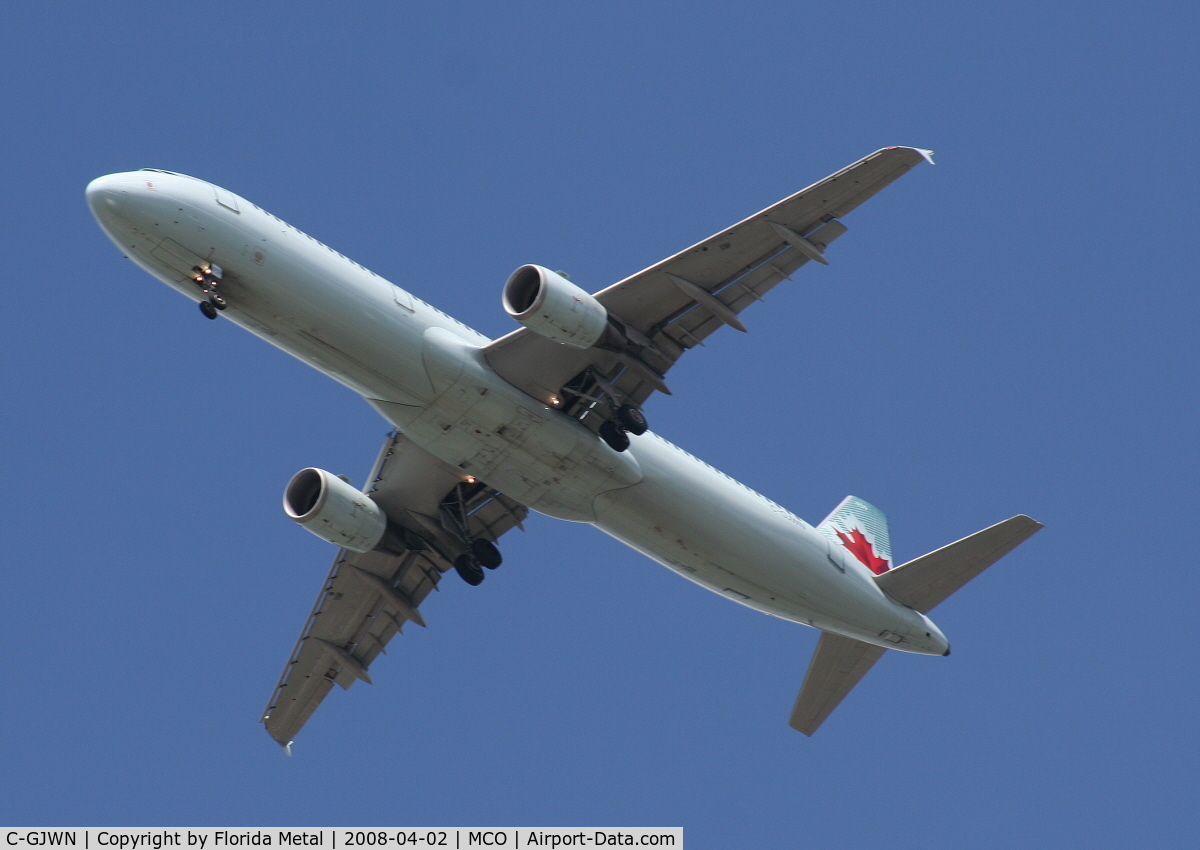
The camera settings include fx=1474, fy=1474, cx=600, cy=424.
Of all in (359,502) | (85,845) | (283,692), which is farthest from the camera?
(283,692)

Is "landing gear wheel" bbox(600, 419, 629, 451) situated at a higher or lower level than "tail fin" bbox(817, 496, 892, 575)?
lower

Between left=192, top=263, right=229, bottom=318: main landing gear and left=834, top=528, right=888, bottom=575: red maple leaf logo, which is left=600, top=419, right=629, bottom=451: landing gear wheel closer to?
left=192, top=263, right=229, bottom=318: main landing gear

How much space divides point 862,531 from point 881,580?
4.42 meters

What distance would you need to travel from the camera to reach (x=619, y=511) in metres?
34.7

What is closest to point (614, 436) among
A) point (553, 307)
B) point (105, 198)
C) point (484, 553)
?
point (553, 307)

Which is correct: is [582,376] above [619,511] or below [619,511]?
above

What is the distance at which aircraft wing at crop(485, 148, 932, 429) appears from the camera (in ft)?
104

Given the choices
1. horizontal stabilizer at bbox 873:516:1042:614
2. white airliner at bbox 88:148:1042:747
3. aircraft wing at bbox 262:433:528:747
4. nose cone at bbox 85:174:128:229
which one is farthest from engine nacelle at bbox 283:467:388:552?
horizontal stabilizer at bbox 873:516:1042:614

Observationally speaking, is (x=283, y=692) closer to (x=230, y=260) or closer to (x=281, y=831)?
(x=281, y=831)

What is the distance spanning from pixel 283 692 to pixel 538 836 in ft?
41.5

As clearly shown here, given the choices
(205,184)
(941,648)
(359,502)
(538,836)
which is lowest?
(538,836)

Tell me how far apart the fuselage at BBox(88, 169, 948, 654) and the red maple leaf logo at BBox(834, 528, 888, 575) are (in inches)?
113

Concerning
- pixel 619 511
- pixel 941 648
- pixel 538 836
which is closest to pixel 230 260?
pixel 619 511

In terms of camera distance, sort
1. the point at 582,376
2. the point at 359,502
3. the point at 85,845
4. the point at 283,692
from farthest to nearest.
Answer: the point at 283,692, the point at 359,502, the point at 582,376, the point at 85,845
